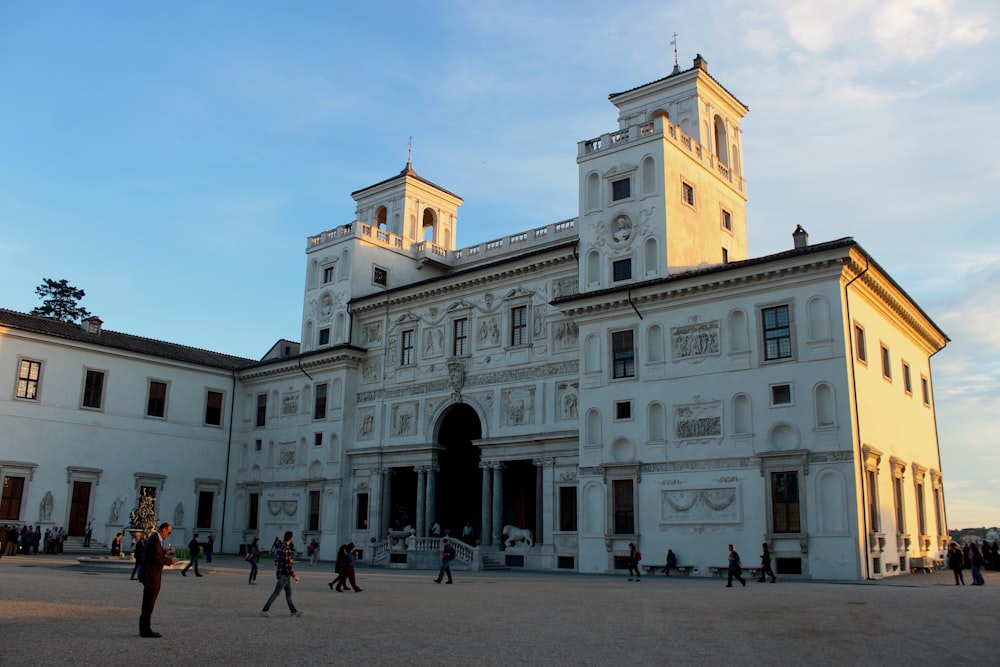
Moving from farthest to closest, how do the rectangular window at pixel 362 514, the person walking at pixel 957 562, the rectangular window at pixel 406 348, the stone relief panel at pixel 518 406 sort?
the rectangular window at pixel 406 348
the rectangular window at pixel 362 514
the stone relief panel at pixel 518 406
the person walking at pixel 957 562

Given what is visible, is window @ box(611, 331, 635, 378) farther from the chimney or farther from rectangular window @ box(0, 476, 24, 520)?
rectangular window @ box(0, 476, 24, 520)

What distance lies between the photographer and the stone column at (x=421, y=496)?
1516 inches

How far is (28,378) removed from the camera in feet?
132

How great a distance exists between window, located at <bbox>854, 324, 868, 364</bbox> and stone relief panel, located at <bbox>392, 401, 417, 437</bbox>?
65.3 ft

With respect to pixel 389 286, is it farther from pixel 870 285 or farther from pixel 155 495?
pixel 870 285

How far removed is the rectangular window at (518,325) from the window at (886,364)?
45.8 feet

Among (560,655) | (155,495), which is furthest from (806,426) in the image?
(155,495)

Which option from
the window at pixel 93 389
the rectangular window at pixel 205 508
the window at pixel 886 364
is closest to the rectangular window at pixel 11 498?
the window at pixel 93 389

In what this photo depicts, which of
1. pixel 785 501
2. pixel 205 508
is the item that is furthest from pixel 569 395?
pixel 205 508

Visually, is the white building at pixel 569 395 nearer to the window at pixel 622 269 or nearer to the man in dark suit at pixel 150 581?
the window at pixel 622 269

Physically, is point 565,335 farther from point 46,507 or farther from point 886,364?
point 46,507

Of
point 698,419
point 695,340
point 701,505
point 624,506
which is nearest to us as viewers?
point 701,505

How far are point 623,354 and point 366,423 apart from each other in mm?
15395

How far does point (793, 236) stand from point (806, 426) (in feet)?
26.9
